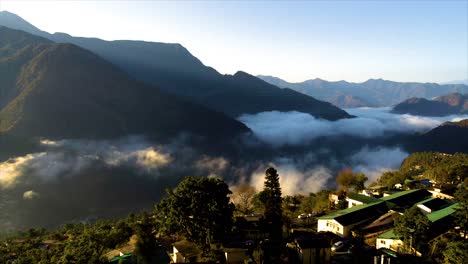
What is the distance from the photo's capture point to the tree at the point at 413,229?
108 feet

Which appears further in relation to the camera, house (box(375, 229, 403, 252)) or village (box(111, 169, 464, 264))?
house (box(375, 229, 403, 252))

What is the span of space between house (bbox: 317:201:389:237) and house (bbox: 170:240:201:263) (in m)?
17.8

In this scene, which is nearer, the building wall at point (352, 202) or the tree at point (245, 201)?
the building wall at point (352, 202)

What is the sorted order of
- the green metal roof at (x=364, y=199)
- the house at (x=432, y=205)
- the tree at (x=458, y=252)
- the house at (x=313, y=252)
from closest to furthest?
the tree at (x=458, y=252), the house at (x=313, y=252), the house at (x=432, y=205), the green metal roof at (x=364, y=199)

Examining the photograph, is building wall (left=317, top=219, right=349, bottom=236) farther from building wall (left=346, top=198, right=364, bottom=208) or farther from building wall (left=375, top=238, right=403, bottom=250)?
building wall (left=346, top=198, right=364, bottom=208)

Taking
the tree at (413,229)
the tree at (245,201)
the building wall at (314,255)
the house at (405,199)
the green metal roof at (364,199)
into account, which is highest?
the tree at (413,229)

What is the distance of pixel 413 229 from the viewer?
33.3 metres

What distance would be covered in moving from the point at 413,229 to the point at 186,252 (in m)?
20.5

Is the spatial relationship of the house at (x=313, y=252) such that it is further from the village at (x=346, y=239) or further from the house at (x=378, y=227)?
the house at (x=378, y=227)

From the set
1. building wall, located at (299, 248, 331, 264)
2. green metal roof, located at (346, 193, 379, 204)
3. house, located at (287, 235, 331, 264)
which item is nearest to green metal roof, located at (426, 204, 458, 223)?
green metal roof, located at (346, 193, 379, 204)

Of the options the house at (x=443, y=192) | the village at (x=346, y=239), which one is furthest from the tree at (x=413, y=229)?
the house at (x=443, y=192)

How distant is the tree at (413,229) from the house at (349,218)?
10.5 m

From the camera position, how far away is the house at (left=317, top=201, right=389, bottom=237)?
44219 mm

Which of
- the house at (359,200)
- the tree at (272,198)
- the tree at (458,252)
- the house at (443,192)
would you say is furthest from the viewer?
the house at (443,192)
